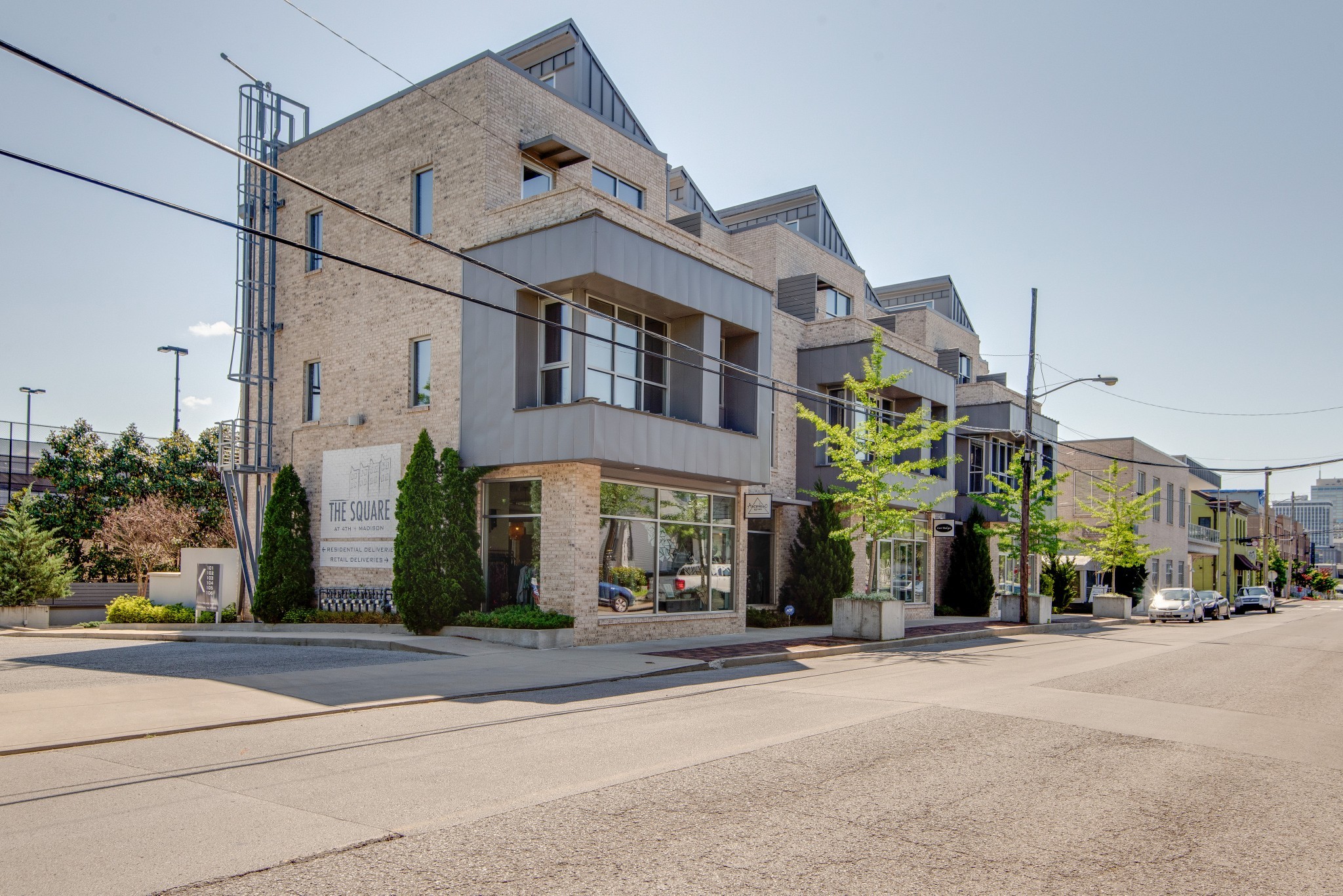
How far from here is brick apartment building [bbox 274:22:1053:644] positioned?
18547 mm

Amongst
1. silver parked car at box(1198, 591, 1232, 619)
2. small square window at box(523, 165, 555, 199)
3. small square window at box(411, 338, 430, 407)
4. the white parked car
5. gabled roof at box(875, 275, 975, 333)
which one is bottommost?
the white parked car

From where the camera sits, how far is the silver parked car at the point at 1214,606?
39969 mm

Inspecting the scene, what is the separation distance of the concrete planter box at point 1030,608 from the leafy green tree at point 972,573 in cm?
291

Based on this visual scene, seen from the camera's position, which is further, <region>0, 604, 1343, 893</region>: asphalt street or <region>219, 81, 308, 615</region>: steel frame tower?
<region>219, 81, 308, 615</region>: steel frame tower

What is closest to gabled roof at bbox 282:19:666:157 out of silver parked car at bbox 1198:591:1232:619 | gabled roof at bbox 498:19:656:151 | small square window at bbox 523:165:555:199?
gabled roof at bbox 498:19:656:151

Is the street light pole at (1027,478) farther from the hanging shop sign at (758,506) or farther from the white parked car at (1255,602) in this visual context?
the white parked car at (1255,602)

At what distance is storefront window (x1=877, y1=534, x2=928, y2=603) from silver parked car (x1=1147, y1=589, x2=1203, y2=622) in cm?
1061

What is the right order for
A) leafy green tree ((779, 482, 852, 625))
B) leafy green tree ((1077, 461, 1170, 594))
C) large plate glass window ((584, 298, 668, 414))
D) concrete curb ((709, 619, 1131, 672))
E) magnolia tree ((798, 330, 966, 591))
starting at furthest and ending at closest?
leafy green tree ((1077, 461, 1170, 594))
leafy green tree ((779, 482, 852, 625))
magnolia tree ((798, 330, 966, 591))
large plate glass window ((584, 298, 668, 414))
concrete curb ((709, 619, 1131, 672))

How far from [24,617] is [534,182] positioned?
1894 centimetres

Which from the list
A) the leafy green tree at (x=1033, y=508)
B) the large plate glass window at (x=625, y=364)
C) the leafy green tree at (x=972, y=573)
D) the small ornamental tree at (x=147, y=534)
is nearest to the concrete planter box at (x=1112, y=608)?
the leafy green tree at (x=1033, y=508)

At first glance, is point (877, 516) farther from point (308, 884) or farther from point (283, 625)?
point (308, 884)

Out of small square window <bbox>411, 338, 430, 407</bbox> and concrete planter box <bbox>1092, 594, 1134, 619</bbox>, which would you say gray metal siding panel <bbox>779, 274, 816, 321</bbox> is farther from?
concrete planter box <bbox>1092, 594, 1134, 619</bbox>

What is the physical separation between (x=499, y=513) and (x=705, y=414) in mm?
4714

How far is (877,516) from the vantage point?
71.7 ft
